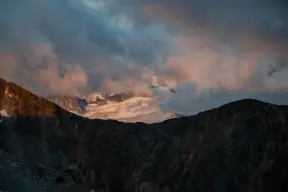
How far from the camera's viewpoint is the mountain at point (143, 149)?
128 metres

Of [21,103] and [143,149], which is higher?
[21,103]

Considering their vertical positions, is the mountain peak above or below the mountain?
above

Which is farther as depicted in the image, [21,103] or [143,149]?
[143,149]

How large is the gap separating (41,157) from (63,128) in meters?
16.2

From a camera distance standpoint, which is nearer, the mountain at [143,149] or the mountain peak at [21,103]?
the mountain at [143,149]

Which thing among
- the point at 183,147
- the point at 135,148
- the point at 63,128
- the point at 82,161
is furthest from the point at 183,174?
the point at 63,128

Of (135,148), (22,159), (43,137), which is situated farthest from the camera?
(135,148)

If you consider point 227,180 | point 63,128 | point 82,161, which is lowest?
point 227,180

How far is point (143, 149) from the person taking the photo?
150 metres

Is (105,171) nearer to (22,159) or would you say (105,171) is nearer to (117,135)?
(117,135)

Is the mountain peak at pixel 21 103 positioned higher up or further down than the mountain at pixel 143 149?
higher up

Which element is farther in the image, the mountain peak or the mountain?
the mountain peak

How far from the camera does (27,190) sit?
116m

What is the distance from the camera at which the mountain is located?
128m
